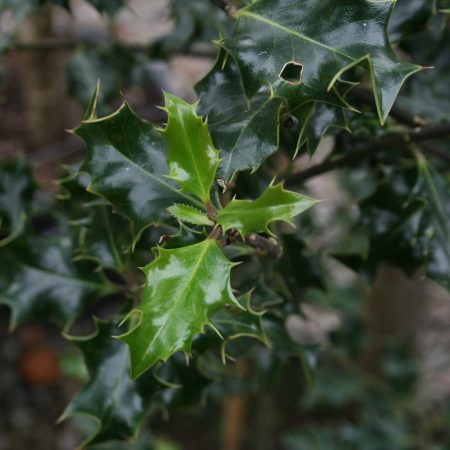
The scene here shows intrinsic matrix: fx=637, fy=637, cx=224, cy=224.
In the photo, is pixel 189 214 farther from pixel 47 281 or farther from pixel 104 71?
pixel 104 71

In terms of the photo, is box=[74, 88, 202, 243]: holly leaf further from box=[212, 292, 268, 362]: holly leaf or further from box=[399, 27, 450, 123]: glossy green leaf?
box=[399, 27, 450, 123]: glossy green leaf

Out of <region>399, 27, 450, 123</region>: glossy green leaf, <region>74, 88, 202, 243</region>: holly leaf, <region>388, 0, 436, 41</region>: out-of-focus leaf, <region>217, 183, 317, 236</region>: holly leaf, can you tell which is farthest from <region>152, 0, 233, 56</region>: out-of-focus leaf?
<region>217, 183, 317, 236</region>: holly leaf

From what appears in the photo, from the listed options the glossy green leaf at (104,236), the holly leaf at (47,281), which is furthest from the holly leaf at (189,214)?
the holly leaf at (47,281)

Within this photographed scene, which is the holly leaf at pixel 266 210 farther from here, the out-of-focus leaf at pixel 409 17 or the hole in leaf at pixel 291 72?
the out-of-focus leaf at pixel 409 17

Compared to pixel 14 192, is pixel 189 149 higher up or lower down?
higher up

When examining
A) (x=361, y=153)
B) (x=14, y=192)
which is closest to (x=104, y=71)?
(x=14, y=192)

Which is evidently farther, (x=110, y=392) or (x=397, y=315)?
(x=397, y=315)
